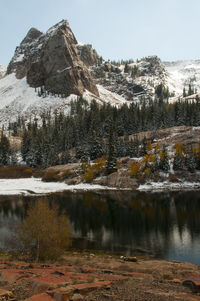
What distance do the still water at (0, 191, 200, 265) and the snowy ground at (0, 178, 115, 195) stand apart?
739cm

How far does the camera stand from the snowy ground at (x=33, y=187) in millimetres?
78938

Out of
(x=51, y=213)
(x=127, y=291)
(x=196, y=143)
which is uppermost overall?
(x=196, y=143)

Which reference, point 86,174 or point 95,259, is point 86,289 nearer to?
point 95,259

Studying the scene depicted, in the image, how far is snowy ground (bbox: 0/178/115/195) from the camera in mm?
78938

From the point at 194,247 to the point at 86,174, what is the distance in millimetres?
60200

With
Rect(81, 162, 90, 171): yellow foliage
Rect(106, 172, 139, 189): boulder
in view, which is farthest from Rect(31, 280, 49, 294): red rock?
Rect(81, 162, 90, 171): yellow foliage

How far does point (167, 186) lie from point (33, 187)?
44819 mm

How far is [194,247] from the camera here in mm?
31156

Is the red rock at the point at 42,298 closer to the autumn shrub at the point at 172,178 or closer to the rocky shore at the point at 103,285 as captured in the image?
the rocky shore at the point at 103,285

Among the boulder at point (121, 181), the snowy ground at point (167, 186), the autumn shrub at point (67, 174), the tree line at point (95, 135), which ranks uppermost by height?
the tree line at point (95, 135)

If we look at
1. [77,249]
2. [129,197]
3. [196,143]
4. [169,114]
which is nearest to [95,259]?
[77,249]

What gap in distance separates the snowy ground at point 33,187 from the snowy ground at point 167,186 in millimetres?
12358

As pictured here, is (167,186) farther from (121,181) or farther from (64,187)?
(64,187)

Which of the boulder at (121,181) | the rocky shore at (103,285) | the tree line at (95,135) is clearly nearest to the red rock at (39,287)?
the rocky shore at (103,285)
